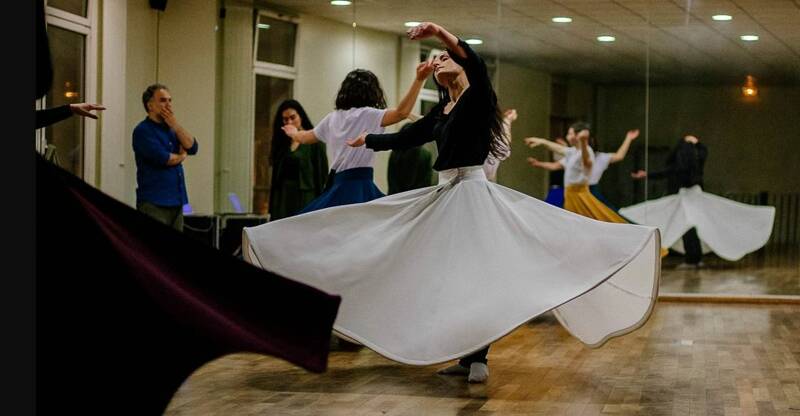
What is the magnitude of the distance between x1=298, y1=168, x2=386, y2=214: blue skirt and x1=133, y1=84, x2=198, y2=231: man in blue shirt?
151 centimetres

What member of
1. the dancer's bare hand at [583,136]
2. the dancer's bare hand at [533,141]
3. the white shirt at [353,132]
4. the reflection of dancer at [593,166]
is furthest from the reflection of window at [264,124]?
the white shirt at [353,132]

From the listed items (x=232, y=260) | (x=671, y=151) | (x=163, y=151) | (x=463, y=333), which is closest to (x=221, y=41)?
(x=163, y=151)

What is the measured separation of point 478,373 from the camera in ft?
16.0

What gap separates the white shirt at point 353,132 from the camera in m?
6.04

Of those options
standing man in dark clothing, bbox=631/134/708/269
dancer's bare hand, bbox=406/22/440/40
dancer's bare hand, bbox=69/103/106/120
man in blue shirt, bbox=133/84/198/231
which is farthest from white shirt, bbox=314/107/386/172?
standing man in dark clothing, bbox=631/134/708/269

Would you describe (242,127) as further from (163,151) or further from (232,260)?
(232,260)

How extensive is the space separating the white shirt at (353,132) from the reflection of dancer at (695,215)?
12.5 ft

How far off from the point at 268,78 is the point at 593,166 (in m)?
2.74

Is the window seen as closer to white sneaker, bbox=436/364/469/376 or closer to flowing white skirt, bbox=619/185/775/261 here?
white sneaker, bbox=436/364/469/376

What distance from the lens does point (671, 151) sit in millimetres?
9281

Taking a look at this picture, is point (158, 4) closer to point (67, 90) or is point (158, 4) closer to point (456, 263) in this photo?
point (67, 90)

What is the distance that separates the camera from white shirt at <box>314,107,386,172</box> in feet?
19.8

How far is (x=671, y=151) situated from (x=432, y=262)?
16.5 ft

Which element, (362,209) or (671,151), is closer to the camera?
(362,209)
